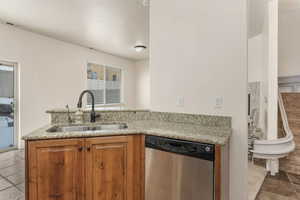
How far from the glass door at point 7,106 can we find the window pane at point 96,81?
210 cm

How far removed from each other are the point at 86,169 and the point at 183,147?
2.86 ft

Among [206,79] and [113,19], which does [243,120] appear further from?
[113,19]

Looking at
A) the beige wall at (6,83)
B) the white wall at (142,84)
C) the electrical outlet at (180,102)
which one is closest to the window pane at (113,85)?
the white wall at (142,84)

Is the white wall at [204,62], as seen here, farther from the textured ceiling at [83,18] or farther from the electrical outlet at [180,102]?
the textured ceiling at [83,18]

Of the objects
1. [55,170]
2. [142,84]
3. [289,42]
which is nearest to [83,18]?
[55,170]

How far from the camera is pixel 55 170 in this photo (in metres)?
1.49

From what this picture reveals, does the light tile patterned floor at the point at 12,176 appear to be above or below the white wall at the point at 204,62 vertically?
below

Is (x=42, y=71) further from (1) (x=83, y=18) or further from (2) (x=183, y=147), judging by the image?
Result: (2) (x=183, y=147)

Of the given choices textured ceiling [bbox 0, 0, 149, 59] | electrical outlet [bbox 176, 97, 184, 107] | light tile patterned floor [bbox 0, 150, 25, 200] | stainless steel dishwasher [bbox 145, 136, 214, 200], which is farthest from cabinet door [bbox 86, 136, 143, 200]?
textured ceiling [bbox 0, 0, 149, 59]

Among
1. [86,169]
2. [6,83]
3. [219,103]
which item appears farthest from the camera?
[6,83]

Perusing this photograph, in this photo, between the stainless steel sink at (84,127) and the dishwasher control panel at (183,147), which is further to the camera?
the stainless steel sink at (84,127)

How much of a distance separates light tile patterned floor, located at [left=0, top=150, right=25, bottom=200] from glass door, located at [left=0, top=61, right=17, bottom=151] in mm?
327

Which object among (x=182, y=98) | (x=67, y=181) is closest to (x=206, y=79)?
(x=182, y=98)

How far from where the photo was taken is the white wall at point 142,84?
748 cm
